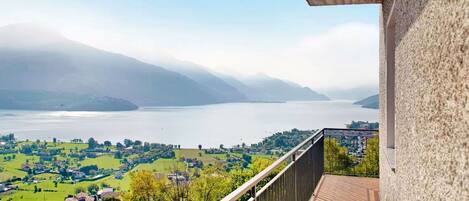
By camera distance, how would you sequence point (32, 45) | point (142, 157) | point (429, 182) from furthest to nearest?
point (32, 45) < point (142, 157) < point (429, 182)

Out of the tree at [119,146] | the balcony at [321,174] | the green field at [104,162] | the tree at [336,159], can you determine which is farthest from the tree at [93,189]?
the balcony at [321,174]

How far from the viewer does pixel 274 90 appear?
3654 inches

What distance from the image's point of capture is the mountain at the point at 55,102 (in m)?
70.1

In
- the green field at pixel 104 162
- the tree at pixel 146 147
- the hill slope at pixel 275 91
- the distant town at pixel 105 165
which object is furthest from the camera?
the hill slope at pixel 275 91

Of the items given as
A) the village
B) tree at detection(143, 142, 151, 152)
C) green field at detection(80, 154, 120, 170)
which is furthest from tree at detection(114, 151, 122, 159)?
tree at detection(143, 142, 151, 152)

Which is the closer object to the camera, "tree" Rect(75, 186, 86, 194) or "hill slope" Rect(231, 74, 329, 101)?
"tree" Rect(75, 186, 86, 194)

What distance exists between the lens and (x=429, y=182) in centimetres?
144

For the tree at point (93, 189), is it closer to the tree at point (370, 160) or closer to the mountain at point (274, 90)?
the tree at point (370, 160)

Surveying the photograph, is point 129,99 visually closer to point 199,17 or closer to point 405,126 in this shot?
point 199,17

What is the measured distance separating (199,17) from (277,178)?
78990 mm

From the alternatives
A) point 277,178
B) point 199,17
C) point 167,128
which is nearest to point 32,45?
point 199,17

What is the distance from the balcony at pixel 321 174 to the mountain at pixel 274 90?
3081 inches

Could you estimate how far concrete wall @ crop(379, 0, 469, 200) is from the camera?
995 millimetres

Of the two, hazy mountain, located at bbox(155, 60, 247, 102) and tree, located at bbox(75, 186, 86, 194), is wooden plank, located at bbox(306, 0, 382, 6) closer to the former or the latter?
tree, located at bbox(75, 186, 86, 194)
